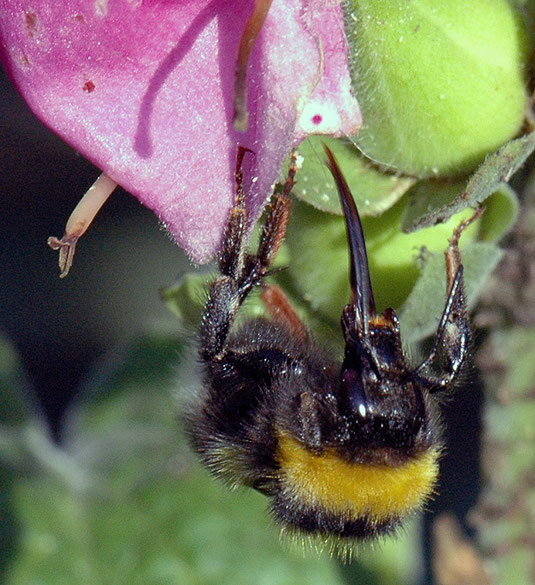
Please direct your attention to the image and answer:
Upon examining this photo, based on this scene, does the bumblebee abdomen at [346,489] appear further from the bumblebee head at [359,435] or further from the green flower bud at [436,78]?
the green flower bud at [436,78]

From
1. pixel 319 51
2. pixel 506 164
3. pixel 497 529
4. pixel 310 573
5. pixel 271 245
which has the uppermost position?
pixel 319 51

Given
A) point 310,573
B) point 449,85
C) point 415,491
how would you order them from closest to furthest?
point 449,85 < point 415,491 < point 310,573

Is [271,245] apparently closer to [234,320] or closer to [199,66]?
[234,320]

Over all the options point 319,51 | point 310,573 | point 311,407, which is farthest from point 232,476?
point 310,573

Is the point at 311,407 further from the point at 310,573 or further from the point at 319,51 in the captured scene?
the point at 310,573

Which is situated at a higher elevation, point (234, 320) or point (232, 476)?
point (234, 320)

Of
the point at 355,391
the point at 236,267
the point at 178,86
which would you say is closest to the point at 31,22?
the point at 178,86

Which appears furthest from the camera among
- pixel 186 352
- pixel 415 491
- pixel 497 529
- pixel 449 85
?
pixel 497 529

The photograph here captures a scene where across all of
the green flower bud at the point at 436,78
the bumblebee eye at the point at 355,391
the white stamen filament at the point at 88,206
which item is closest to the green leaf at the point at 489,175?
the green flower bud at the point at 436,78

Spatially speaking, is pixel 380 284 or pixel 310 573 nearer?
pixel 380 284
